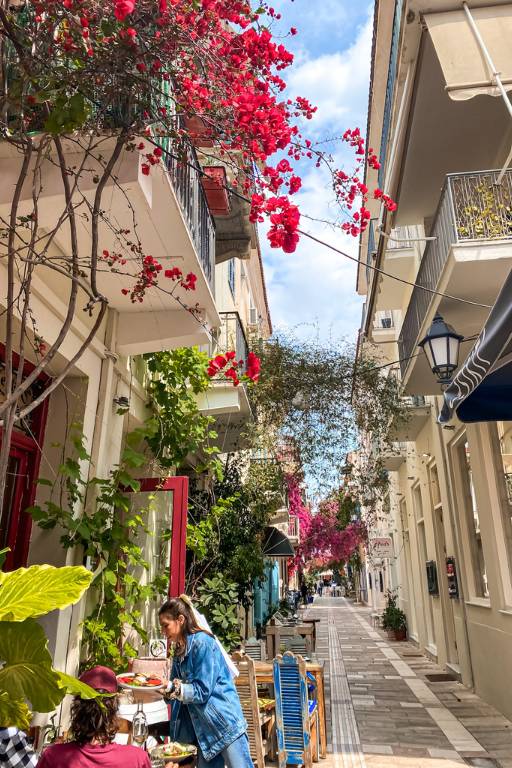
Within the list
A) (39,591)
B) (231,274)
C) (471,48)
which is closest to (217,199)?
(471,48)

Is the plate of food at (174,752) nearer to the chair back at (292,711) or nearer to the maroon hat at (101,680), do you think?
the maroon hat at (101,680)

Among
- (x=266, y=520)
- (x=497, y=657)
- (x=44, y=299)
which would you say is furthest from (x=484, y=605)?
(x=44, y=299)

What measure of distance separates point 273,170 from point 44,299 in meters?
2.02

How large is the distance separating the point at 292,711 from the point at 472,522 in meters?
5.76

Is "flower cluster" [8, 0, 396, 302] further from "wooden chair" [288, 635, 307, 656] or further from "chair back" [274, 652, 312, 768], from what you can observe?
"wooden chair" [288, 635, 307, 656]

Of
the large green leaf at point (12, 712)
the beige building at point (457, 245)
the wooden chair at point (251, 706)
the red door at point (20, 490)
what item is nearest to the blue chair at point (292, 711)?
the wooden chair at point (251, 706)

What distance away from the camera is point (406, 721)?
7.13 m

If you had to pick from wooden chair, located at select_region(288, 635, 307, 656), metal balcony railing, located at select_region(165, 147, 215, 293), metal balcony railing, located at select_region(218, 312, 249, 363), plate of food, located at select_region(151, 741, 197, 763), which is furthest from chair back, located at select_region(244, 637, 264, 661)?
plate of food, located at select_region(151, 741, 197, 763)

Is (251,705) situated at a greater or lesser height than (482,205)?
lesser

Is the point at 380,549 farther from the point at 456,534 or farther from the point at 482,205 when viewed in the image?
the point at 482,205

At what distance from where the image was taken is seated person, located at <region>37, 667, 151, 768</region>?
2.34 m

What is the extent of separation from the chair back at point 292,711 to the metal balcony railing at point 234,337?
207 inches

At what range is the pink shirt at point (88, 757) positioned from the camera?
2326mm

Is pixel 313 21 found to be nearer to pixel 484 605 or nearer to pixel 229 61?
pixel 229 61
